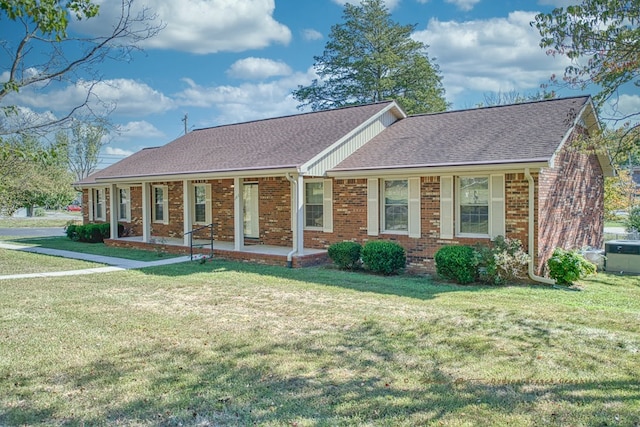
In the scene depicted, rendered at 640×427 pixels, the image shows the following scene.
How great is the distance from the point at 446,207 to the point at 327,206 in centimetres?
362

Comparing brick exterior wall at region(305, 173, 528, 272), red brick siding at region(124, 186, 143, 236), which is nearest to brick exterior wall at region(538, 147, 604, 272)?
brick exterior wall at region(305, 173, 528, 272)

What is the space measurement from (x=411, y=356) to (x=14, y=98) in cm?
708

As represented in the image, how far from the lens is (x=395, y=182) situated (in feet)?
42.7

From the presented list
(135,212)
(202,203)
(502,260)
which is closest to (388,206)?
(502,260)

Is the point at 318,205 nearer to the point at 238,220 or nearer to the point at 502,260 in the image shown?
the point at 238,220

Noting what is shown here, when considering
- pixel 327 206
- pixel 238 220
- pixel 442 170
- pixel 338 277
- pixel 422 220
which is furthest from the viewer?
pixel 238 220

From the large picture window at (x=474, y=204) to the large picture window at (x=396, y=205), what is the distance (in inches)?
58.2

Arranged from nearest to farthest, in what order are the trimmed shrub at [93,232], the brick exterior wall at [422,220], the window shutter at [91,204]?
the brick exterior wall at [422,220]
the trimmed shrub at [93,232]
the window shutter at [91,204]

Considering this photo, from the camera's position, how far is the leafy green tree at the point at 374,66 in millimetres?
32281

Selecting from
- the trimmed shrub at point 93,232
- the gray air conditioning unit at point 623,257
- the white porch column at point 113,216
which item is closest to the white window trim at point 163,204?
the white porch column at point 113,216

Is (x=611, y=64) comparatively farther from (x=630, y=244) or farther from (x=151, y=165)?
(x=151, y=165)

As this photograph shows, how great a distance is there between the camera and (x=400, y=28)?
33750mm

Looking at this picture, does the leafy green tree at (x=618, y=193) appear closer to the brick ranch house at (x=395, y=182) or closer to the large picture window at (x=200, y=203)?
the brick ranch house at (x=395, y=182)

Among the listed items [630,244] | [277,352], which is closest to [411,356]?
[277,352]
